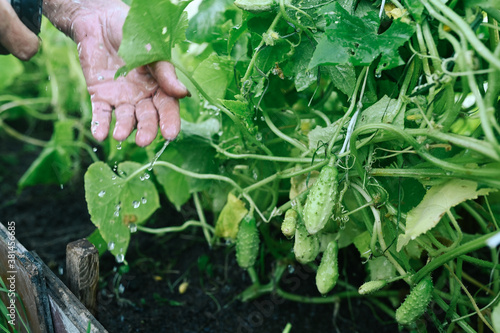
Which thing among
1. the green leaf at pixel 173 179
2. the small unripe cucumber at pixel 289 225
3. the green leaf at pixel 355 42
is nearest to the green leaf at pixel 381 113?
the green leaf at pixel 355 42

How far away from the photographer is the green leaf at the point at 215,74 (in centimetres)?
114

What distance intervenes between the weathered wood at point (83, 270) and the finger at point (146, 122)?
269 millimetres

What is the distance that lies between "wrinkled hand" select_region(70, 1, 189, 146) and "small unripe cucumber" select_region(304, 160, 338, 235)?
0.38 metres

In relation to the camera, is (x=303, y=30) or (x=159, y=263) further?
(x=159, y=263)

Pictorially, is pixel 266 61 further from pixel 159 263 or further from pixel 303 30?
pixel 159 263

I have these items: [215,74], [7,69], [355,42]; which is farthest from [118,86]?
[7,69]

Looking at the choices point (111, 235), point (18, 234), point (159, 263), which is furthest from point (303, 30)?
point (18, 234)

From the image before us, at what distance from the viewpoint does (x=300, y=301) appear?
1433 millimetres

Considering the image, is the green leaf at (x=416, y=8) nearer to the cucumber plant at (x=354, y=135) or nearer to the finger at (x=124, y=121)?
the cucumber plant at (x=354, y=135)

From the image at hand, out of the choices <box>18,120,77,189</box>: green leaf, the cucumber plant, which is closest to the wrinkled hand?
the cucumber plant

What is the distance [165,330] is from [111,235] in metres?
0.32

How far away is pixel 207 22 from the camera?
116 cm

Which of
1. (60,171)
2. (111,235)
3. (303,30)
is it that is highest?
(303,30)

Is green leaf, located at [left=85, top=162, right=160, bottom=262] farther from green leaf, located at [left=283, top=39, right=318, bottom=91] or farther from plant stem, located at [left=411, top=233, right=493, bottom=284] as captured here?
plant stem, located at [left=411, top=233, right=493, bottom=284]
